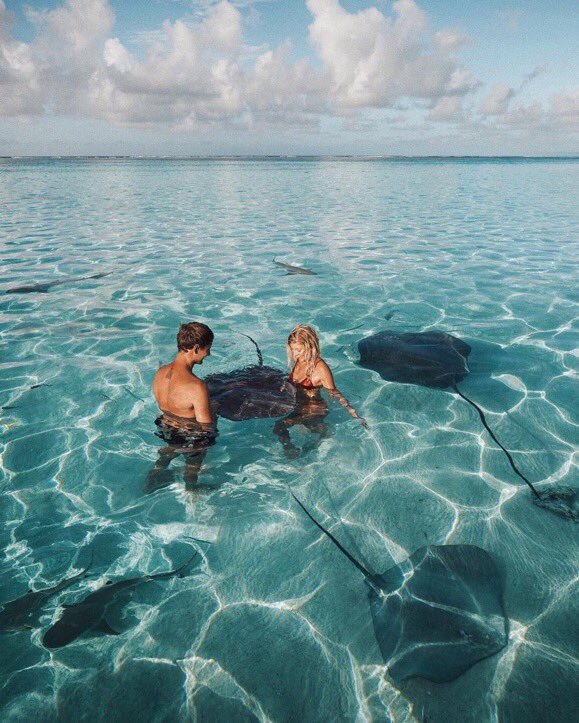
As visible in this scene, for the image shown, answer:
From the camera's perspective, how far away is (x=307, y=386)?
549 cm

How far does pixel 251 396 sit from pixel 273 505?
1.66 meters

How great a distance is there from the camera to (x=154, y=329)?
28.5 feet

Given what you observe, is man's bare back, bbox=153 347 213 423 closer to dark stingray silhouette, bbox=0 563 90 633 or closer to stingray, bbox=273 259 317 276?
dark stingray silhouette, bbox=0 563 90 633

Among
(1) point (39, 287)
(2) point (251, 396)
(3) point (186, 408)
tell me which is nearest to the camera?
(3) point (186, 408)

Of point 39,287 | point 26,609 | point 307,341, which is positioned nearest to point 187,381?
point 307,341

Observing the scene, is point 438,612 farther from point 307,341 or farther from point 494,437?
point 307,341

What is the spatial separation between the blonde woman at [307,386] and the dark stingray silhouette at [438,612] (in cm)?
169

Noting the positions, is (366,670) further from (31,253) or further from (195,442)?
(31,253)

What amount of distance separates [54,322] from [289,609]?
24.5 ft

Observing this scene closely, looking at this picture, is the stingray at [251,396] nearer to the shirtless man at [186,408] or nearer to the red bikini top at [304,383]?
the red bikini top at [304,383]

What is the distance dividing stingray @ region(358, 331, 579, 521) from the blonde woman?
1485mm

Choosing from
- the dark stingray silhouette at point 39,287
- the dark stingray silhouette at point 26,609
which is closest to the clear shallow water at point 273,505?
the dark stingray silhouette at point 26,609

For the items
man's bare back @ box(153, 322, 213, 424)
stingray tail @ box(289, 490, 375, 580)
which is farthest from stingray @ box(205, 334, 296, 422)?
stingray tail @ box(289, 490, 375, 580)

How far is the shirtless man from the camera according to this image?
14.3 ft
